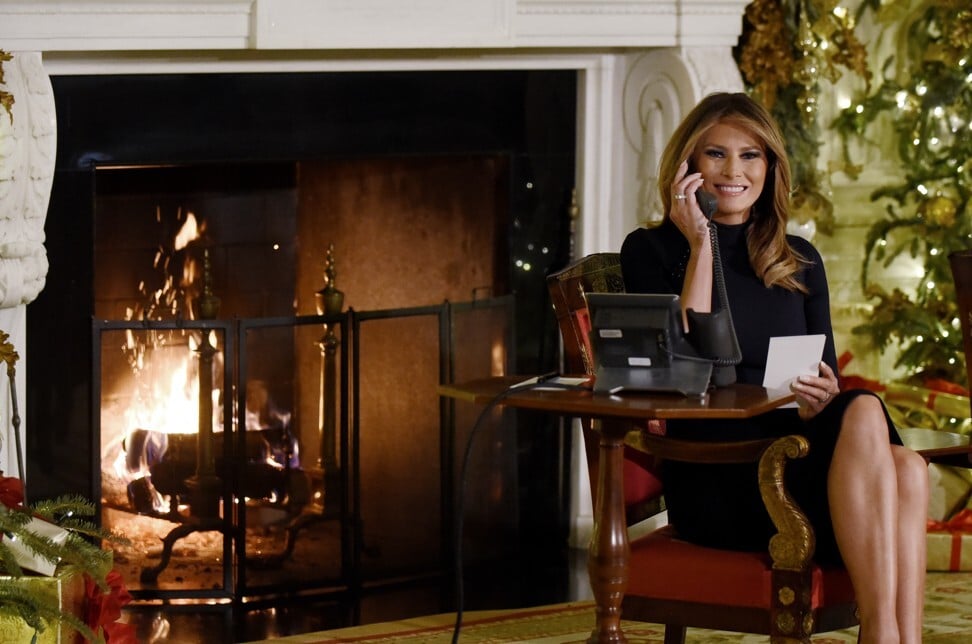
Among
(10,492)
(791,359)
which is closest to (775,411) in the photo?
(791,359)

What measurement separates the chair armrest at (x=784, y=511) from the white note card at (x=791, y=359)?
129 mm

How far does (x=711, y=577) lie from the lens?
105 inches

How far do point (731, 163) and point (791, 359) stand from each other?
48cm

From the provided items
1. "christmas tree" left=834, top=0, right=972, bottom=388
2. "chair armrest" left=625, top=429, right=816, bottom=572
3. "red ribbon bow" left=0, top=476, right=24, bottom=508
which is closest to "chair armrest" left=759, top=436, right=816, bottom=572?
"chair armrest" left=625, top=429, right=816, bottom=572

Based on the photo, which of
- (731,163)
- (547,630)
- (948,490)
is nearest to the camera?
(731,163)

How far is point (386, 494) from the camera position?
4188 mm

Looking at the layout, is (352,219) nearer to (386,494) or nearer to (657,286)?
(386,494)

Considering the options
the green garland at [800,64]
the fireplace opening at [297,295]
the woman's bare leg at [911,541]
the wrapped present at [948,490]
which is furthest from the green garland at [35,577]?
the wrapped present at [948,490]

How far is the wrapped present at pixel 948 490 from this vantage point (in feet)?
14.0

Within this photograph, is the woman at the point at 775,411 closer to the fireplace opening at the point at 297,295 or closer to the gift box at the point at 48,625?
the gift box at the point at 48,625

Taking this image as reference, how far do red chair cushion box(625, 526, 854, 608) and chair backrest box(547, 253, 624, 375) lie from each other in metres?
0.51

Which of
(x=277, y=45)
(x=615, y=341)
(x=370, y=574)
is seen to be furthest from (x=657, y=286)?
(x=370, y=574)

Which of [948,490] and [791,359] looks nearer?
[791,359]

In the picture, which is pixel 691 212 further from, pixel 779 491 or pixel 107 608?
pixel 107 608
